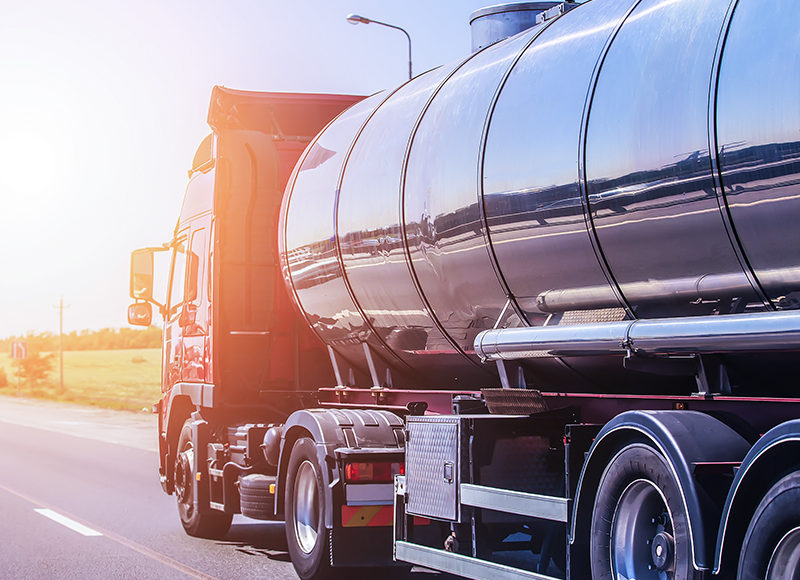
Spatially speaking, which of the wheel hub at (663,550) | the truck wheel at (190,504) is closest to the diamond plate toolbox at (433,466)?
the wheel hub at (663,550)

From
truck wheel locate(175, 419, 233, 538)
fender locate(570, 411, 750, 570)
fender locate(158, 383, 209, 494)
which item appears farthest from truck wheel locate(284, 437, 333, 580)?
fender locate(570, 411, 750, 570)

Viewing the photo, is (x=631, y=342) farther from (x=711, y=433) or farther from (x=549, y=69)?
(x=549, y=69)

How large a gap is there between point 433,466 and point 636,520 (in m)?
1.95

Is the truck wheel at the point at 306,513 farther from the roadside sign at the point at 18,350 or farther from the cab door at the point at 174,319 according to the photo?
the roadside sign at the point at 18,350

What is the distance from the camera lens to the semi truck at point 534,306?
520 centimetres

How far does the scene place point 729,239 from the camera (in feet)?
17.7

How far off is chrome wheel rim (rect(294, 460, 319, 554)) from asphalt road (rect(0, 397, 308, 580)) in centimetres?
47

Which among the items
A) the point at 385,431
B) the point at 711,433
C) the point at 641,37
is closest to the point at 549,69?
the point at 641,37

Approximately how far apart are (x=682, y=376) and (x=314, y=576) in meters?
4.04

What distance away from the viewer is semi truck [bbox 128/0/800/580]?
520 centimetres

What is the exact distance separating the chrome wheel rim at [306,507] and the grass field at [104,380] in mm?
43276

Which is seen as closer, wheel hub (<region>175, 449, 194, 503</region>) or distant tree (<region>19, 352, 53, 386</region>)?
wheel hub (<region>175, 449, 194, 503</region>)

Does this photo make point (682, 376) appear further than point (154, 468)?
No

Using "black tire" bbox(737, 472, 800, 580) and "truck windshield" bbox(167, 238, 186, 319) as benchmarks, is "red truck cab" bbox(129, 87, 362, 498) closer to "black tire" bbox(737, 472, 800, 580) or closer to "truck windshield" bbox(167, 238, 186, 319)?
"truck windshield" bbox(167, 238, 186, 319)
